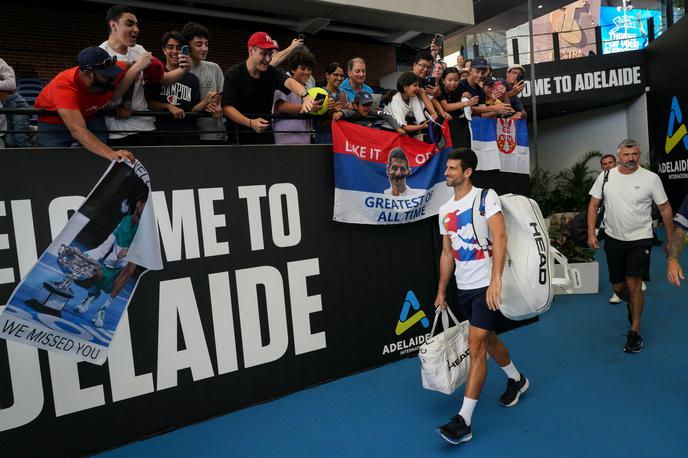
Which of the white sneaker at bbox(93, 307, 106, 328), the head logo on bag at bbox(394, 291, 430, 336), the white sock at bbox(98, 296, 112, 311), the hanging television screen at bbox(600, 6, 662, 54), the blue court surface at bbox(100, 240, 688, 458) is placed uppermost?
the hanging television screen at bbox(600, 6, 662, 54)

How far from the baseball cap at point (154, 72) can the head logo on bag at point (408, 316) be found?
10.8 feet

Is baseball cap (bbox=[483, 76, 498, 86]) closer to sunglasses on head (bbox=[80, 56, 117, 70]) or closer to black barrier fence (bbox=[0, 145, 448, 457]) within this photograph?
black barrier fence (bbox=[0, 145, 448, 457])

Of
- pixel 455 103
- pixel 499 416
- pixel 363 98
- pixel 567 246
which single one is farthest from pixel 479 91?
pixel 499 416

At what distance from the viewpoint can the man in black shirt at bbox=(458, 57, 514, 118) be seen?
6430 mm

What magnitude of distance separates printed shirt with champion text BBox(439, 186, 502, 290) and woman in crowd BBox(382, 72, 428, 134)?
1.95m

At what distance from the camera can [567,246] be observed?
820 cm

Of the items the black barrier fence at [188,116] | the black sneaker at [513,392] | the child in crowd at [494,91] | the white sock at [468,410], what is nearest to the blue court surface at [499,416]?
the black sneaker at [513,392]

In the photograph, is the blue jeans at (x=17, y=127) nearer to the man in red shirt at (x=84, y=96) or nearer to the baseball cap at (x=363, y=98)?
the man in red shirt at (x=84, y=96)

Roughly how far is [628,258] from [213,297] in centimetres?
412

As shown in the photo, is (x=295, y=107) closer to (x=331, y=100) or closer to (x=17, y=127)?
(x=331, y=100)

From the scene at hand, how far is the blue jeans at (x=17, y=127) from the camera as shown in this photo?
3770 mm

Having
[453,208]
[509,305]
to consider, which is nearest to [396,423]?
[509,305]

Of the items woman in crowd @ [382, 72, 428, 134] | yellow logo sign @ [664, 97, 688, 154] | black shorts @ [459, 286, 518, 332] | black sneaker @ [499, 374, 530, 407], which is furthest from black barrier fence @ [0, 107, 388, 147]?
yellow logo sign @ [664, 97, 688, 154]

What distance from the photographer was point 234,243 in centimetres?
446
